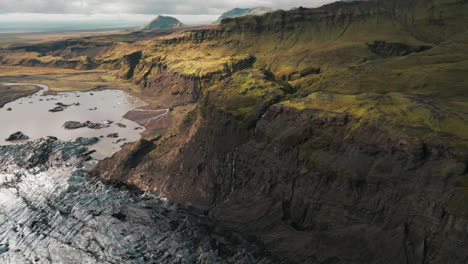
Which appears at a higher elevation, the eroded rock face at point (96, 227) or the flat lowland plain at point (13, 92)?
the flat lowland plain at point (13, 92)

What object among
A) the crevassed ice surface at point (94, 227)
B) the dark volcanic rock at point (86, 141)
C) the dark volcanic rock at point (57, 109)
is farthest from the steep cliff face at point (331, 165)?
the dark volcanic rock at point (57, 109)

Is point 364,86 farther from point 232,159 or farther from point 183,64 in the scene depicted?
point 183,64

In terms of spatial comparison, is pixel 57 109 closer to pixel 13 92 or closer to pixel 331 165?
pixel 13 92

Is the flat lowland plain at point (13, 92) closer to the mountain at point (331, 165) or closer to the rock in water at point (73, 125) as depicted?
the rock in water at point (73, 125)

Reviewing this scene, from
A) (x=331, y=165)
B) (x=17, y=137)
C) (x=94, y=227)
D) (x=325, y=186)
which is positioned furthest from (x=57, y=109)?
(x=331, y=165)

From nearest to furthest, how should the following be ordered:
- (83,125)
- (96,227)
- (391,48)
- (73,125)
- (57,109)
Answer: (96,227)
(73,125)
(83,125)
(57,109)
(391,48)

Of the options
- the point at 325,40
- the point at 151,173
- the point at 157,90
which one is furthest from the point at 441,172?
the point at 325,40
